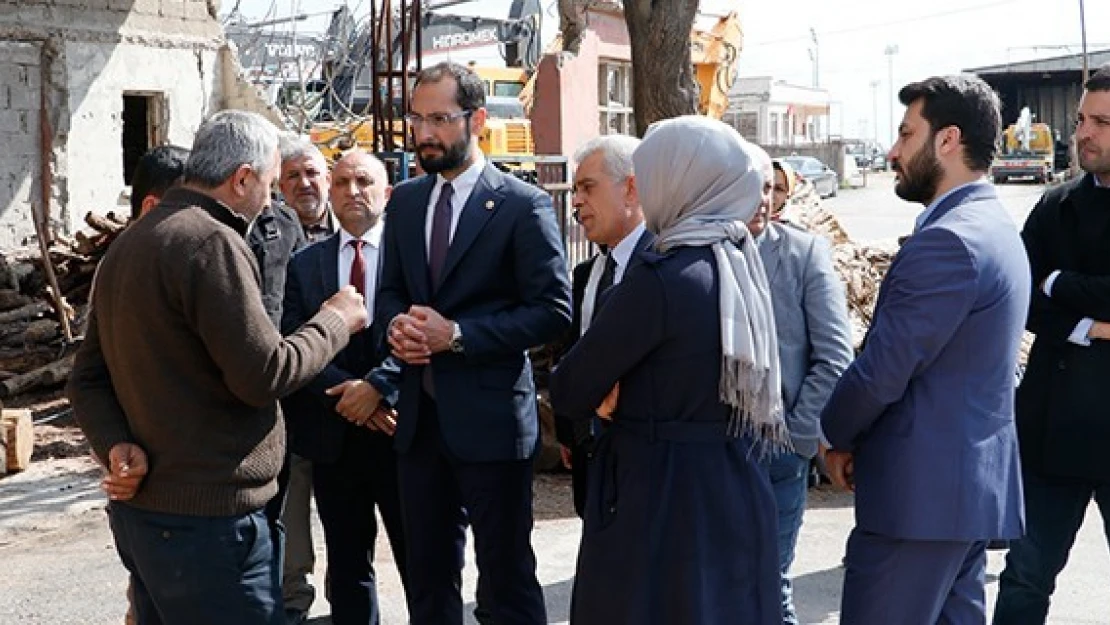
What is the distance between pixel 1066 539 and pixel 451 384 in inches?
83.5

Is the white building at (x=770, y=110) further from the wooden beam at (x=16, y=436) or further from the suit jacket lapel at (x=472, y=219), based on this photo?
the suit jacket lapel at (x=472, y=219)

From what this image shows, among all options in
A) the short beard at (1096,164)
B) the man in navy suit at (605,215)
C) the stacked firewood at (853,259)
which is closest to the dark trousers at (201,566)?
the man in navy suit at (605,215)

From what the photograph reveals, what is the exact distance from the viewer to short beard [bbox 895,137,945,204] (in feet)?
12.3

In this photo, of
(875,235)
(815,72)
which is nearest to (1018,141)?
(875,235)

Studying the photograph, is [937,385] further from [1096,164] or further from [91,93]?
[91,93]

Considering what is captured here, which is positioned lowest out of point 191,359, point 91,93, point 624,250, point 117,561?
point 117,561

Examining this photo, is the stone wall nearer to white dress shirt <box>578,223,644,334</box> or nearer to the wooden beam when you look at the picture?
the wooden beam

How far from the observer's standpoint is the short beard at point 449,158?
474cm

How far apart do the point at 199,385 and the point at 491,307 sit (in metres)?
1.28

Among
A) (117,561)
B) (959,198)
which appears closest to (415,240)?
(959,198)

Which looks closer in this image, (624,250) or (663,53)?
(624,250)

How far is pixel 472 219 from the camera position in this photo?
4.68 meters

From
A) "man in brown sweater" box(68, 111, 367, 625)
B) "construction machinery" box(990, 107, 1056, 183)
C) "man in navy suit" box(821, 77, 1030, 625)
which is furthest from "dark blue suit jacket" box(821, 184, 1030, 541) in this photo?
"construction machinery" box(990, 107, 1056, 183)

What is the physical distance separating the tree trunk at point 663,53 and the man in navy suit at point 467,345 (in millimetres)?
4773
